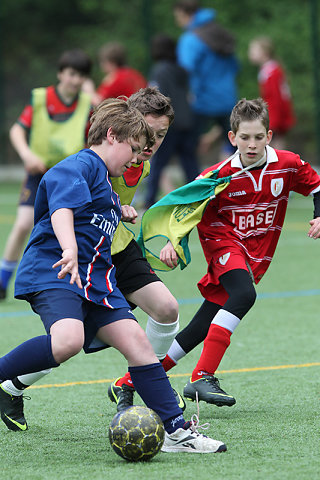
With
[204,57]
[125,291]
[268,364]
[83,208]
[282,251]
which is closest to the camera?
[83,208]

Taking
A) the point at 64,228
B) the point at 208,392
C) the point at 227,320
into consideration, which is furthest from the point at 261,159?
the point at 64,228

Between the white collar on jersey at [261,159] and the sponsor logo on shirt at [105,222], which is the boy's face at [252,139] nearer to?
the white collar on jersey at [261,159]

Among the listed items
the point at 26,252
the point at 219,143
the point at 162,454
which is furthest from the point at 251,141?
the point at 219,143

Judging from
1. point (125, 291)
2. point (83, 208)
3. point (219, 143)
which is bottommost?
point (219, 143)

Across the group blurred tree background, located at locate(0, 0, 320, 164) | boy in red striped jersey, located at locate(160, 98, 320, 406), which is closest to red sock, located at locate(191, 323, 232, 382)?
boy in red striped jersey, located at locate(160, 98, 320, 406)

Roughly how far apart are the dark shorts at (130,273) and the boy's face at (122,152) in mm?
566

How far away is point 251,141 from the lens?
4652 millimetres

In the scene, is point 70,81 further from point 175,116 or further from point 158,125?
point 175,116

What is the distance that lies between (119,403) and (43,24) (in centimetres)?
2183

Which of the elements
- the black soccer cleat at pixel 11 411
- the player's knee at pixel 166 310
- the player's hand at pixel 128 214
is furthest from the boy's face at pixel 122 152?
the black soccer cleat at pixel 11 411

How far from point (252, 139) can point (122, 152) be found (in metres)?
0.97

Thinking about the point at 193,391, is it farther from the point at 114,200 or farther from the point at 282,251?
the point at 282,251

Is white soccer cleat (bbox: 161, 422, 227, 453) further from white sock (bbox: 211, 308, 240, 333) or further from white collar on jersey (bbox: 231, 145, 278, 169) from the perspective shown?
white collar on jersey (bbox: 231, 145, 278, 169)

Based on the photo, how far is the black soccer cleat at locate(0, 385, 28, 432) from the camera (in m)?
4.12
